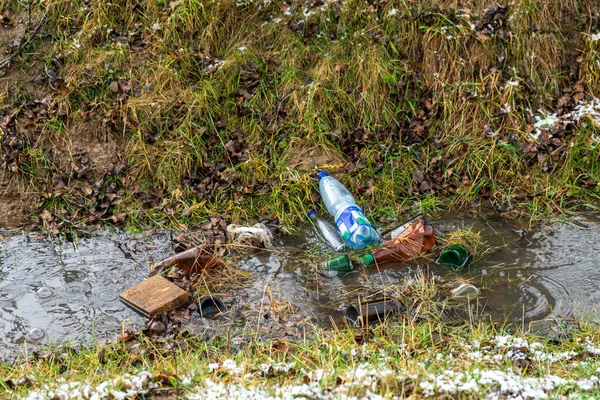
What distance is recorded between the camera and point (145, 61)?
6773mm

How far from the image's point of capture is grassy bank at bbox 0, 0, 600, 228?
6.22m

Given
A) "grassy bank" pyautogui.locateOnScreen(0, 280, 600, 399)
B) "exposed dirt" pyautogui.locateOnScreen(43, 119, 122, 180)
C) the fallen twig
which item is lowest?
"grassy bank" pyautogui.locateOnScreen(0, 280, 600, 399)

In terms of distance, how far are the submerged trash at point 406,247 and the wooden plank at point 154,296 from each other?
137 cm

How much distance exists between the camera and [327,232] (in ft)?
19.2

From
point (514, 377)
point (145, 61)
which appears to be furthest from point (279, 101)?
point (514, 377)

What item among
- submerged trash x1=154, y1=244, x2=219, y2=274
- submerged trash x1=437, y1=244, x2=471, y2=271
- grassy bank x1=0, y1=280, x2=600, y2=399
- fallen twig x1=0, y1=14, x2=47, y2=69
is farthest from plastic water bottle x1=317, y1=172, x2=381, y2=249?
fallen twig x1=0, y1=14, x2=47, y2=69

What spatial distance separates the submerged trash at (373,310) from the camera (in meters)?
4.68

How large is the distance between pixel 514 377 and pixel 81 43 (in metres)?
4.97

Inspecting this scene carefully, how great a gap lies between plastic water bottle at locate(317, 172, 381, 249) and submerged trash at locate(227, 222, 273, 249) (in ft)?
1.87

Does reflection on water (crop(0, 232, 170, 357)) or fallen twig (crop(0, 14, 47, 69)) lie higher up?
fallen twig (crop(0, 14, 47, 69))

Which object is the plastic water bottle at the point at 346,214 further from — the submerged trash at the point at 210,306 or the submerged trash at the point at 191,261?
the submerged trash at the point at 210,306

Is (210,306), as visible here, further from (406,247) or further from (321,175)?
(321,175)

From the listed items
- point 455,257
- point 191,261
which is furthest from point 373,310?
point 191,261

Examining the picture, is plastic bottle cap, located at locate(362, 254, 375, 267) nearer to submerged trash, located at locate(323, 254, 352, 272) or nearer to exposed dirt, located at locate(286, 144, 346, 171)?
submerged trash, located at locate(323, 254, 352, 272)
